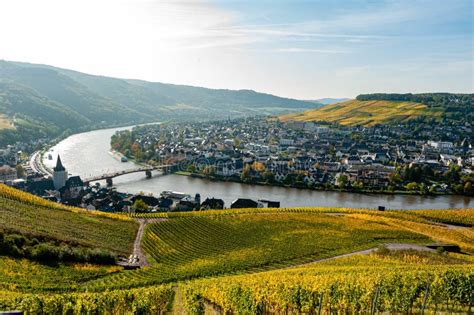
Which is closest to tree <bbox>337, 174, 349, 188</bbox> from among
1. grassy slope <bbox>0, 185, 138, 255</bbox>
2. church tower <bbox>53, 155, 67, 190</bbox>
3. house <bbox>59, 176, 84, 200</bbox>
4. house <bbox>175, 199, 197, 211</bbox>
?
house <bbox>175, 199, 197, 211</bbox>

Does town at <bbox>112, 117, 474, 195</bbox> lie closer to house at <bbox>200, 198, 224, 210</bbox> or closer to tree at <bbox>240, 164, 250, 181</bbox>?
tree at <bbox>240, 164, 250, 181</bbox>

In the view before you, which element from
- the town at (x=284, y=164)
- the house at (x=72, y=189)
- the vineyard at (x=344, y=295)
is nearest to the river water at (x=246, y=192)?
the town at (x=284, y=164)

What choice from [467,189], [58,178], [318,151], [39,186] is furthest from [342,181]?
[39,186]

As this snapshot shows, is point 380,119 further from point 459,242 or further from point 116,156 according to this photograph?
point 459,242

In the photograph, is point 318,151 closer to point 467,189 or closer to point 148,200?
point 467,189

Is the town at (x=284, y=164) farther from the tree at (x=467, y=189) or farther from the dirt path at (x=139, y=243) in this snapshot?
the dirt path at (x=139, y=243)

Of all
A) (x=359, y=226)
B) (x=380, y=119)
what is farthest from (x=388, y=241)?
(x=380, y=119)
